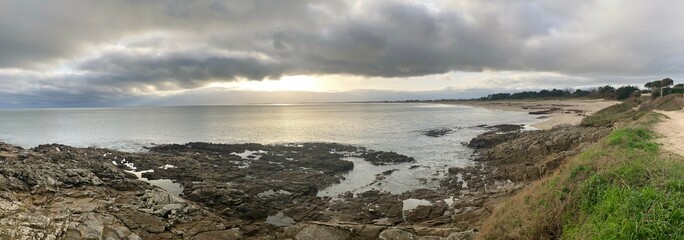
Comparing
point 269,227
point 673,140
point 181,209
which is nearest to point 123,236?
point 181,209

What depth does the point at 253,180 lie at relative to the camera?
2678 cm

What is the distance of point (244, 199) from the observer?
21.3 metres

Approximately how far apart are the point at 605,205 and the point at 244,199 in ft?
59.1

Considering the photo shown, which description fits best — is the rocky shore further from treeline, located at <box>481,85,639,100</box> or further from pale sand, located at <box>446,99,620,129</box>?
treeline, located at <box>481,85,639,100</box>

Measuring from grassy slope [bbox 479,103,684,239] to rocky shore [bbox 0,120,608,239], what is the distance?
2.52 m

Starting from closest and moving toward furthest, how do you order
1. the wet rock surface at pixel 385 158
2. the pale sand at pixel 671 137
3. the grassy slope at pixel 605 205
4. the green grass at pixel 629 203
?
the green grass at pixel 629 203 < the grassy slope at pixel 605 205 < the pale sand at pixel 671 137 < the wet rock surface at pixel 385 158

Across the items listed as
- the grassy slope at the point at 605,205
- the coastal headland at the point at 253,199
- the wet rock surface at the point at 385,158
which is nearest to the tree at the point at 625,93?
the coastal headland at the point at 253,199

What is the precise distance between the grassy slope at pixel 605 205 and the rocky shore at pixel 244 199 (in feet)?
8.26

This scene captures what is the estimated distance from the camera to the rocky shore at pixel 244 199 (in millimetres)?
14367

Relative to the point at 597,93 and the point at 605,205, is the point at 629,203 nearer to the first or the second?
the point at 605,205

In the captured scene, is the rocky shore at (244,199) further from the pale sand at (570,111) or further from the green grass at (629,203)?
the pale sand at (570,111)

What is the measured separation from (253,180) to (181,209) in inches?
377

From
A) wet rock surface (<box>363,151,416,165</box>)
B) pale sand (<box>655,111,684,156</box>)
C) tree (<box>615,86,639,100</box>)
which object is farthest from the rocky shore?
tree (<box>615,86,639,100</box>)

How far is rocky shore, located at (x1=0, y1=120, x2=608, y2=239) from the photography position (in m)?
14.4
